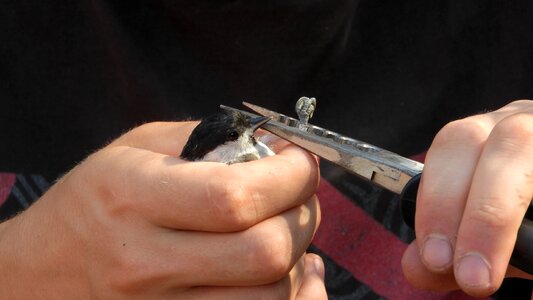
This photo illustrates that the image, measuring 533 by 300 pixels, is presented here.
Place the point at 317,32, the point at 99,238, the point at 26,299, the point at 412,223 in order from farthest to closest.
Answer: the point at 317,32 → the point at 26,299 → the point at 99,238 → the point at 412,223

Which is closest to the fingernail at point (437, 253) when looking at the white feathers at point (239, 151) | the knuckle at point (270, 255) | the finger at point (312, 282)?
the knuckle at point (270, 255)

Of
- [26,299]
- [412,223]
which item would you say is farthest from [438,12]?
[26,299]

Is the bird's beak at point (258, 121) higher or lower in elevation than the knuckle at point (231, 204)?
higher

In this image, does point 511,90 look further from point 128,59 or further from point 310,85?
point 128,59

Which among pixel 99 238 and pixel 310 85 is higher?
pixel 310 85

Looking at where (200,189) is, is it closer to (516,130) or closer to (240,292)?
(240,292)

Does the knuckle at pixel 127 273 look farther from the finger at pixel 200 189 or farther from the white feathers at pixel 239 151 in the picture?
the white feathers at pixel 239 151
